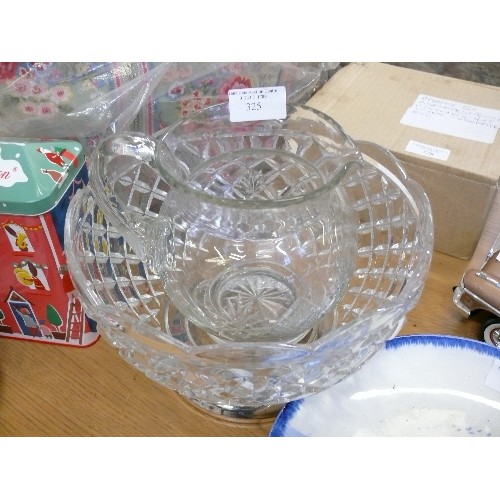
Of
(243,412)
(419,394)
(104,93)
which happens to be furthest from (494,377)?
(104,93)

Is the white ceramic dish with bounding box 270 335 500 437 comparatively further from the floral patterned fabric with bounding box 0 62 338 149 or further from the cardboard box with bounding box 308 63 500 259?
the floral patterned fabric with bounding box 0 62 338 149

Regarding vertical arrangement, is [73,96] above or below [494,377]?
above

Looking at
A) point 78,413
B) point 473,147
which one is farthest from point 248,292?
point 473,147

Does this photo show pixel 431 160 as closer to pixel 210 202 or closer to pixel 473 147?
pixel 473 147

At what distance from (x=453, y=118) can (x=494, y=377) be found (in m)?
0.29

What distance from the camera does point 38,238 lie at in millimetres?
469

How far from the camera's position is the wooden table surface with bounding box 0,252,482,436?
482mm

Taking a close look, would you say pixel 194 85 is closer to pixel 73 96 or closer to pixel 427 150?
pixel 73 96

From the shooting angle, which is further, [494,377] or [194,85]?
[194,85]

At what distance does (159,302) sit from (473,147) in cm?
34

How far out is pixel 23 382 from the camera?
513mm

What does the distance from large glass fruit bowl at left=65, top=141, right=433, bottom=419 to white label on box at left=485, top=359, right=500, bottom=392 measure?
9 centimetres

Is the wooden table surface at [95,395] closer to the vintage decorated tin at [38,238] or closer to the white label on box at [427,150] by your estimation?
the vintage decorated tin at [38,238]

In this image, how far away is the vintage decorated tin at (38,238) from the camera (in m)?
0.45
